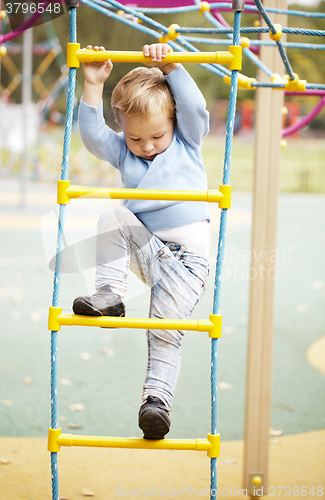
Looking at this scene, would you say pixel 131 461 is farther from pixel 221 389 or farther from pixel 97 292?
pixel 97 292

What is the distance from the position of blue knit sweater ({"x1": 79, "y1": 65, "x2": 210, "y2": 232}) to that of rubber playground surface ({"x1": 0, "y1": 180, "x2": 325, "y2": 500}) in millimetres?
159

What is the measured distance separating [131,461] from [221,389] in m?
0.99

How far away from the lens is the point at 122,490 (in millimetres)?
2371

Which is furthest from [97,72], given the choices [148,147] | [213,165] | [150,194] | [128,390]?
[213,165]

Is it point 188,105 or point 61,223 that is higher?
point 188,105

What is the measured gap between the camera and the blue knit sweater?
166cm

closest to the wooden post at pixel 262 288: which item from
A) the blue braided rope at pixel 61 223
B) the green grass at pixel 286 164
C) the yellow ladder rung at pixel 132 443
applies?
the yellow ladder rung at pixel 132 443

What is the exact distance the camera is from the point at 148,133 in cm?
163

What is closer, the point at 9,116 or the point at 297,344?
the point at 297,344

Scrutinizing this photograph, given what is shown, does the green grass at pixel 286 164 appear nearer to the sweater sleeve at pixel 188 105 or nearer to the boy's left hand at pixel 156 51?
the sweater sleeve at pixel 188 105

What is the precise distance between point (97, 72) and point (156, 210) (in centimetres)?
44

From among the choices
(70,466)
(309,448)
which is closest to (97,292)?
(70,466)

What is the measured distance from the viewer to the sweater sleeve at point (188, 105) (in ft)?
5.22

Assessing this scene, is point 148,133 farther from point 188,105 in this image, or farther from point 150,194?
point 150,194
